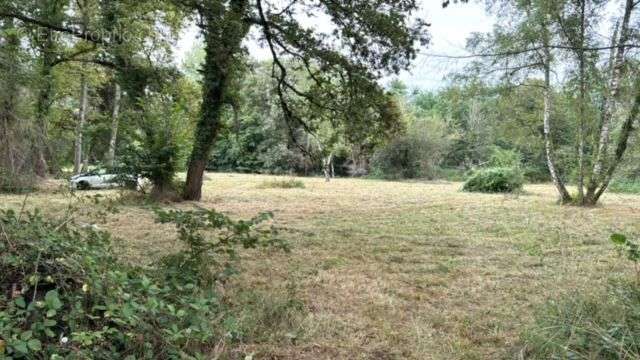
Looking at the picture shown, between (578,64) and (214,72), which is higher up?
(214,72)

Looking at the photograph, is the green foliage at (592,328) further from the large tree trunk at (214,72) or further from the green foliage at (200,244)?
the large tree trunk at (214,72)

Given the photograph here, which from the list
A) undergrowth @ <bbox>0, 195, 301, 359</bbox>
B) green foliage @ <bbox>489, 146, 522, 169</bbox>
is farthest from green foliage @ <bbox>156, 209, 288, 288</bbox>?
green foliage @ <bbox>489, 146, 522, 169</bbox>

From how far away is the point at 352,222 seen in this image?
7.56m

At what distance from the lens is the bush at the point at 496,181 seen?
52.3 feet

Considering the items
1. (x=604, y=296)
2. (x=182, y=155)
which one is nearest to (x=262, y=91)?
(x=182, y=155)

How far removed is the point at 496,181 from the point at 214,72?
1177cm

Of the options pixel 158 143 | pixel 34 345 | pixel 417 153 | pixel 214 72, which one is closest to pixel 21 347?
pixel 34 345

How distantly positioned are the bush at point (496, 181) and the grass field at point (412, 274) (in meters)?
7.79

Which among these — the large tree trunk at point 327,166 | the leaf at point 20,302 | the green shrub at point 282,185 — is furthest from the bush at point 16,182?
the green shrub at point 282,185

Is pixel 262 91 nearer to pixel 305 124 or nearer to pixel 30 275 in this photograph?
pixel 305 124

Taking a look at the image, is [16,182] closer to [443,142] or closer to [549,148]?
[549,148]

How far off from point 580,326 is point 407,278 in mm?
1881

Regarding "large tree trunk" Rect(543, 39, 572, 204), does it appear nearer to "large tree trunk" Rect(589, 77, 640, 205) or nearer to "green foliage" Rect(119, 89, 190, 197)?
"large tree trunk" Rect(589, 77, 640, 205)

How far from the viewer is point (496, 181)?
16359 millimetres
